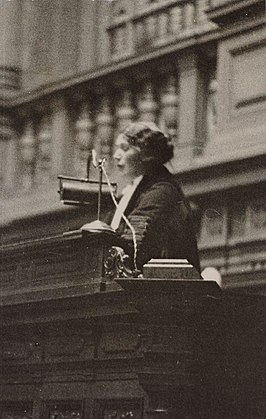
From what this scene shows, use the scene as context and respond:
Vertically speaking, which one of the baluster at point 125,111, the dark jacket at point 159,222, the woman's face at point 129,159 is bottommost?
the dark jacket at point 159,222

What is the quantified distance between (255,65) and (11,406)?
2.23 metres

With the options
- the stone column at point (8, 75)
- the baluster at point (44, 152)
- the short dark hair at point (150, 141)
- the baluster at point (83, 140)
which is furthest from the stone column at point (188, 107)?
the stone column at point (8, 75)

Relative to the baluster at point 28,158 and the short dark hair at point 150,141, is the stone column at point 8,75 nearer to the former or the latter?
the baluster at point 28,158

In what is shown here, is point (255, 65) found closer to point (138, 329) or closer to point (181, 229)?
point (181, 229)

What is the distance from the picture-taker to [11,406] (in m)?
5.32

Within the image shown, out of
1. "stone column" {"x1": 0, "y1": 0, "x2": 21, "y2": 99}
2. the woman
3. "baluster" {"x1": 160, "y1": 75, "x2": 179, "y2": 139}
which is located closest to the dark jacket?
the woman

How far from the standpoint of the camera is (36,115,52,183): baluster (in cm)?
799

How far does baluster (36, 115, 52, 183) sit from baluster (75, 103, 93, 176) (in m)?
0.39

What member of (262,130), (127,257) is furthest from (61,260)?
(262,130)

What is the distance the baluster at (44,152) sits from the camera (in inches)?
315

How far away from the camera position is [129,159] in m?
5.37

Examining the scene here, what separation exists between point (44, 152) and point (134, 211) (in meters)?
3.12

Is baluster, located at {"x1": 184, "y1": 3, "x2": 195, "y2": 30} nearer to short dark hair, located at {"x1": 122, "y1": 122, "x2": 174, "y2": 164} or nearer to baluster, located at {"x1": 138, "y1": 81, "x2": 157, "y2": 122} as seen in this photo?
baluster, located at {"x1": 138, "y1": 81, "x2": 157, "y2": 122}

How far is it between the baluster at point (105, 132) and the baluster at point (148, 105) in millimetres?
328
